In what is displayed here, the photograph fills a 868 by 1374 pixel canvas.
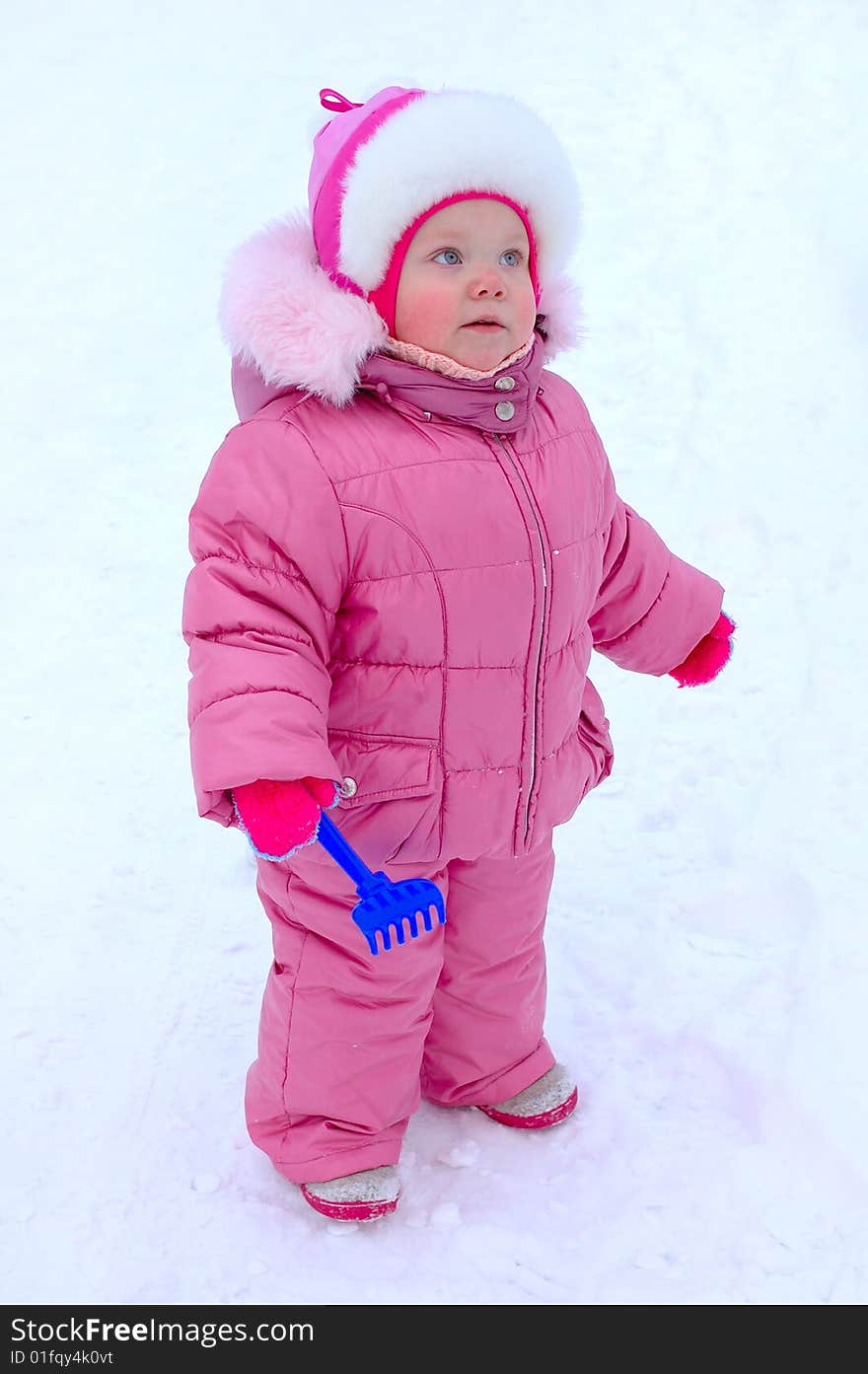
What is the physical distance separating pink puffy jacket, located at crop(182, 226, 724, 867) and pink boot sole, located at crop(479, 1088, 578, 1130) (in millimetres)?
453

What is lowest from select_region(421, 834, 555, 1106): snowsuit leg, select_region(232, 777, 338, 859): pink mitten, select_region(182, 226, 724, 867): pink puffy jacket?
select_region(421, 834, 555, 1106): snowsuit leg

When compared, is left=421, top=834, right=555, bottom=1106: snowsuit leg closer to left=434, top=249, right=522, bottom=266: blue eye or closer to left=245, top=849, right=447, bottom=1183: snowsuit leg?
left=245, top=849, right=447, bottom=1183: snowsuit leg

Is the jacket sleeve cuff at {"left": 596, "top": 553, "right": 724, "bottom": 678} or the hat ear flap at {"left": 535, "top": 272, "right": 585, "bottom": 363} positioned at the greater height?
the hat ear flap at {"left": 535, "top": 272, "right": 585, "bottom": 363}

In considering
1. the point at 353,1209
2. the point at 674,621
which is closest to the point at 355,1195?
the point at 353,1209

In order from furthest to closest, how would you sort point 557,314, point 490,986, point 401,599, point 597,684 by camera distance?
point 597,684 → point 490,986 → point 557,314 → point 401,599

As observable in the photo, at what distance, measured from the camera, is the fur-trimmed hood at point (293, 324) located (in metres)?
1.45

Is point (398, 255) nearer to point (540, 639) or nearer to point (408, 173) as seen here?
point (408, 173)

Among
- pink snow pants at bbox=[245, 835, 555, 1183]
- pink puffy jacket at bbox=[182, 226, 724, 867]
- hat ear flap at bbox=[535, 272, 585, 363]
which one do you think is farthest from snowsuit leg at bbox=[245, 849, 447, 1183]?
hat ear flap at bbox=[535, 272, 585, 363]

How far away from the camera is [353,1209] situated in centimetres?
174

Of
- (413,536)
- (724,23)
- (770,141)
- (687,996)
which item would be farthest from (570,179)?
(724,23)

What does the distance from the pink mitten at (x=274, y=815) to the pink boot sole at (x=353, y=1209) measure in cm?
58

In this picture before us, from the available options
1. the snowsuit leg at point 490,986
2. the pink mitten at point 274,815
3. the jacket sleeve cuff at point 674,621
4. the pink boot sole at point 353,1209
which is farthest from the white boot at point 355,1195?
the jacket sleeve cuff at point 674,621

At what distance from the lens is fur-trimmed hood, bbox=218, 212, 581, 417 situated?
1454 millimetres

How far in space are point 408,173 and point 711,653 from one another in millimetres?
793
